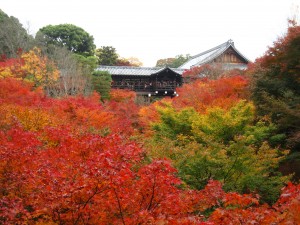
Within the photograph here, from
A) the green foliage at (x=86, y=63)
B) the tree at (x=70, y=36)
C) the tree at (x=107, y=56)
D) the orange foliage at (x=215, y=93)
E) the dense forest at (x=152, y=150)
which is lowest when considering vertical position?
the dense forest at (x=152, y=150)

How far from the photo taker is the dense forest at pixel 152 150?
5500mm

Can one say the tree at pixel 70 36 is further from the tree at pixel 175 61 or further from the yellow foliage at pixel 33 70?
the tree at pixel 175 61

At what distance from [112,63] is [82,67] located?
1497 cm

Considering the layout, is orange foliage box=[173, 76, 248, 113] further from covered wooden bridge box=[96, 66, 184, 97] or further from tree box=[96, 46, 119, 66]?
tree box=[96, 46, 119, 66]

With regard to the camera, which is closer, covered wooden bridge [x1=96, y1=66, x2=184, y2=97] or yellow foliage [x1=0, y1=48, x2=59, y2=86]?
yellow foliage [x1=0, y1=48, x2=59, y2=86]

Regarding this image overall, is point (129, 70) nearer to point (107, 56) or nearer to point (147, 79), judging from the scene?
point (147, 79)

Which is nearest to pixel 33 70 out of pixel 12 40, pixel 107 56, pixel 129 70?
pixel 12 40

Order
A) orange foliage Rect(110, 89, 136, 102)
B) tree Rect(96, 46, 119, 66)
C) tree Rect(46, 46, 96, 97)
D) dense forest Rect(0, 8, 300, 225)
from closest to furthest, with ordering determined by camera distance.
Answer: dense forest Rect(0, 8, 300, 225), tree Rect(46, 46, 96, 97), orange foliage Rect(110, 89, 136, 102), tree Rect(96, 46, 119, 66)

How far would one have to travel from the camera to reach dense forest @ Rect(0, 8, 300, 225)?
18.0 feet

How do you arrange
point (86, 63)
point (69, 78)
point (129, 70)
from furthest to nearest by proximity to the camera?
point (129, 70) < point (86, 63) < point (69, 78)

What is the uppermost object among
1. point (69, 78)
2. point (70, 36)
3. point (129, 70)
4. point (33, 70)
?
point (70, 36)

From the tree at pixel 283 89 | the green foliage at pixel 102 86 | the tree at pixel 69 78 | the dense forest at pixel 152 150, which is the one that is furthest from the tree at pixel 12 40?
the tree at pixel 283 89

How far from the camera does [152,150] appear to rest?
36.8 ft

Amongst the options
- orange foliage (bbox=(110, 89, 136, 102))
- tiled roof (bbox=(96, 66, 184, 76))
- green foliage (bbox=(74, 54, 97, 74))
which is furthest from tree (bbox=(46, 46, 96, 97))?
tiled roof (bbox=(96, 66, 184, 76))
